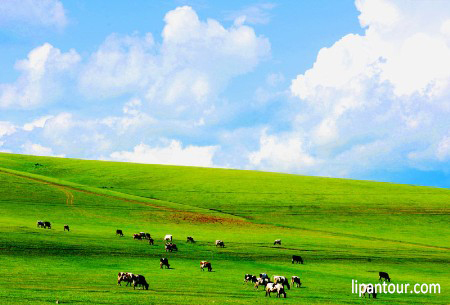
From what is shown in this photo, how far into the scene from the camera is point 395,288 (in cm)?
3822

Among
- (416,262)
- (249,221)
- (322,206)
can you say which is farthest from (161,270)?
(322,206)

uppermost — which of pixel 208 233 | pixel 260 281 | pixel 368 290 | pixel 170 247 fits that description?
pixel 208 233

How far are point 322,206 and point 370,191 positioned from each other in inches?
747

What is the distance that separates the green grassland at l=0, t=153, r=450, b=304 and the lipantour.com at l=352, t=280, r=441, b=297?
922mm

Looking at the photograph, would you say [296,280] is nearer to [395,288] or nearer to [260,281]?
[260,281]

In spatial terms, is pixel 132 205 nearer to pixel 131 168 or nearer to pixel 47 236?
pixel 47 236

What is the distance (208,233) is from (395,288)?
95.2 feet

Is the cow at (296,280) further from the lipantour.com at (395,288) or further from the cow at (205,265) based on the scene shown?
the cow at (205,265)

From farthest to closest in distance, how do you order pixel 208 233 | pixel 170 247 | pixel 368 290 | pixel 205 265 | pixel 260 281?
pixel 208 233 → pixel 170 247 → pixel 205 265 → pixel 260 281 → pixel 368 290

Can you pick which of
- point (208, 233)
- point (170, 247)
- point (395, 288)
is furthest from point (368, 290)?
point (208, 233)

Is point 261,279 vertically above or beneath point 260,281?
above

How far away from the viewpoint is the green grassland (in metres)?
33.8

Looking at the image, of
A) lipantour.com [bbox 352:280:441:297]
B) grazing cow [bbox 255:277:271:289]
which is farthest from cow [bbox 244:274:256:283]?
lipantour.com [bbox 352:280:441:297]

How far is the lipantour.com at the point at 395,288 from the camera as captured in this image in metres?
34.4
